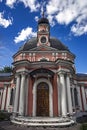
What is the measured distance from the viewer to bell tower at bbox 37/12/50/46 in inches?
942

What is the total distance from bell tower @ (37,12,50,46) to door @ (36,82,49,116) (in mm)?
7896

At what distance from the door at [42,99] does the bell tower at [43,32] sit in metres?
7.90

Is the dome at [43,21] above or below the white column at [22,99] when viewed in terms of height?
above

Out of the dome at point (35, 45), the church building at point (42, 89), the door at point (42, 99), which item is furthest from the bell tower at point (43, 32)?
the door at point (42, 99)

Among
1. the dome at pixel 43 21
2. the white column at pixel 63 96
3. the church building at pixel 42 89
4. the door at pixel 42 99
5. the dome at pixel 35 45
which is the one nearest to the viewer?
the white column at pixel 63 96

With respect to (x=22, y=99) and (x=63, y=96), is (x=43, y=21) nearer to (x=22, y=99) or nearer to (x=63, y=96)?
(x=63, y=96)

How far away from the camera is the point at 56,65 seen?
1831cm

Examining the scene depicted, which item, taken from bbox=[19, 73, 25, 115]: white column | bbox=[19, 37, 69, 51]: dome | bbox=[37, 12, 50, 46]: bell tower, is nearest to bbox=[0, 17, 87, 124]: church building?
bbox=[19, 73, 25, 115]: white column

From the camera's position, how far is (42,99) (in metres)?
17.5

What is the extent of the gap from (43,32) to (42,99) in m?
11.8

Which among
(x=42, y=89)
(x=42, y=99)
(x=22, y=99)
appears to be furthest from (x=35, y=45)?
(x=22, y=99)

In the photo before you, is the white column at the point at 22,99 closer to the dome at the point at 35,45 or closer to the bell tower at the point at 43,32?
the dome at the point at 35,45

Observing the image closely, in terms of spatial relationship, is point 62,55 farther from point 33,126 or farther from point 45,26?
point 33,126

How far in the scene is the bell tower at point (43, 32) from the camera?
2394 cm
